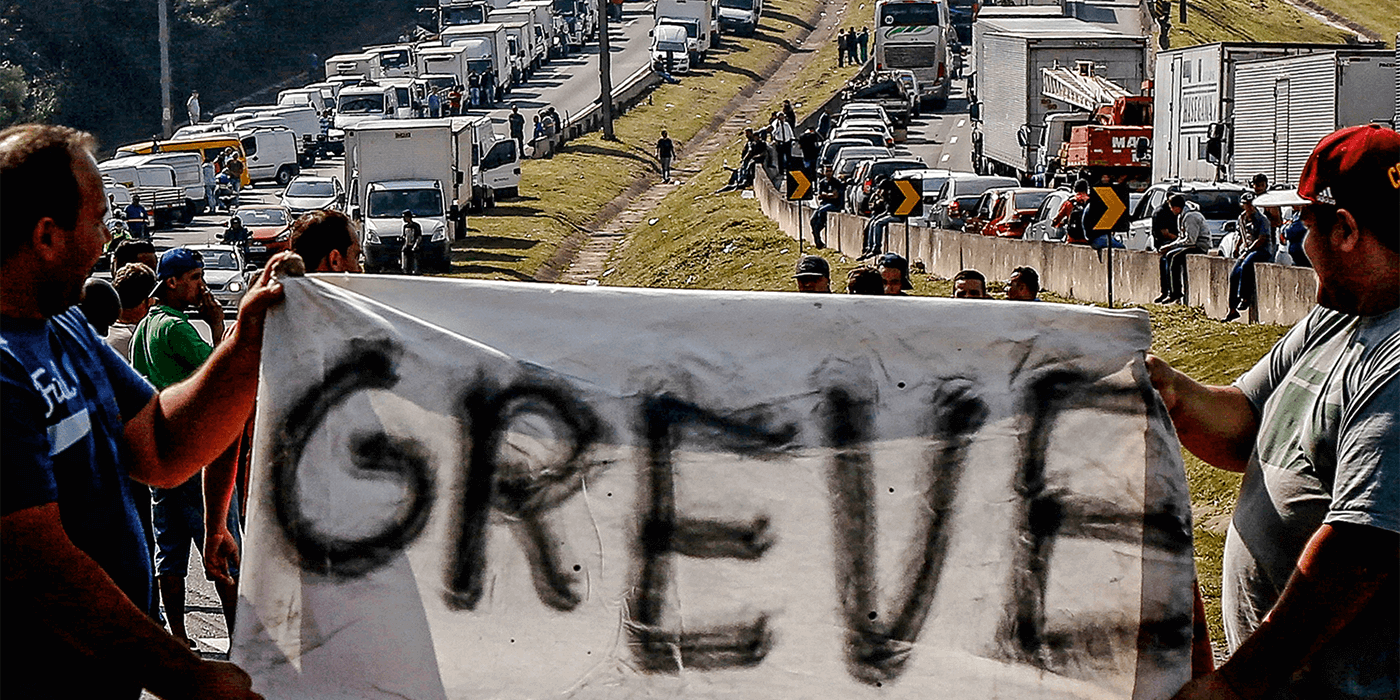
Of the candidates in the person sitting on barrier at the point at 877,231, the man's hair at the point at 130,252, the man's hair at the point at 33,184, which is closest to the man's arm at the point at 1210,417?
the man's hair at the point at 33,184

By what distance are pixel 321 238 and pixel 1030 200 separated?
27368mm

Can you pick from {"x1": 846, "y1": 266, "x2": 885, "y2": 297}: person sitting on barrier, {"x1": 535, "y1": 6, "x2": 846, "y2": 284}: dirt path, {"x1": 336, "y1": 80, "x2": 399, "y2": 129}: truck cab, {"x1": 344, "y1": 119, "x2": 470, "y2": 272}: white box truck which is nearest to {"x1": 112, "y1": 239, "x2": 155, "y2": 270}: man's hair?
{"x1": 846, "y1": 266, "x2": 885, "y2": 297}: person sitting on barrier

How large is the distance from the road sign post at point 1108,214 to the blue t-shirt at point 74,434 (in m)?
19.5

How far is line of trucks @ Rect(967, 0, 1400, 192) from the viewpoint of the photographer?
32812 millimetres

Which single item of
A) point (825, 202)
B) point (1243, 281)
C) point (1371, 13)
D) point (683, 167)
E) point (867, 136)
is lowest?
point (683, 167)

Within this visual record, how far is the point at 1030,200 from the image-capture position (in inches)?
1271

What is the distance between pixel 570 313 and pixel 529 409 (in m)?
0.26

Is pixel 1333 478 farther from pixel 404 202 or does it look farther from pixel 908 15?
pixel 908 15

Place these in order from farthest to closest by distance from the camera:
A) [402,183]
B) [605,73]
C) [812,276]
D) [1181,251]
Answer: [605,73] < [402,183] < [1181,251] < [812,276]

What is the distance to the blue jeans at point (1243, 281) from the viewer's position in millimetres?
18984

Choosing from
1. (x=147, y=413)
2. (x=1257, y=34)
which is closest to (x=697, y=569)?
(x=147, y=413)

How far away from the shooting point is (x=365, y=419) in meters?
4.46

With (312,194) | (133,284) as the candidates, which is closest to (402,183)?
(312,194)

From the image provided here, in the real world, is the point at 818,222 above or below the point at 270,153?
above
